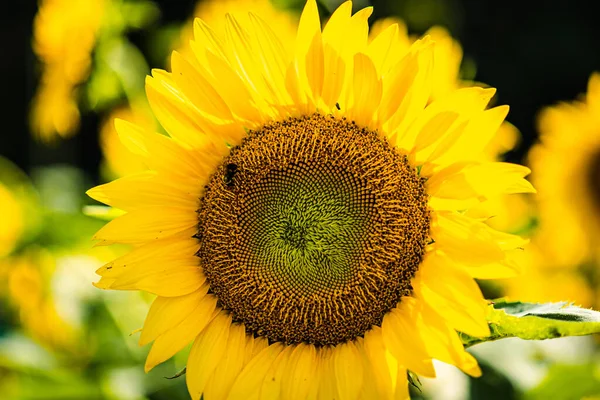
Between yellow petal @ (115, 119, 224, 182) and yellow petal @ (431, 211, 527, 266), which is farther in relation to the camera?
yellow petal @ (115, 119, 224, 182)

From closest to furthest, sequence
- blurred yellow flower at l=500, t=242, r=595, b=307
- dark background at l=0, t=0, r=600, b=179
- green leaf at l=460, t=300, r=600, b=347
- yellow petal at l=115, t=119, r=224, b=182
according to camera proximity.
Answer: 1. green leaf at l=460, t=300, r=600, b=347
2. yellow petal at l=115, t=119, r=224, b=182
3. blurred yellow flower at l=500, t=242, r=595, b=307
4. dark background at l=0, t=0, r=600, b=179

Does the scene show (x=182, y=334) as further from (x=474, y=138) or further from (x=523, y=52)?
(x=523, y=52)

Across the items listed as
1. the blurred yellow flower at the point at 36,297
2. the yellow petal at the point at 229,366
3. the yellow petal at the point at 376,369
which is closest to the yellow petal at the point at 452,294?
the yellow petal at the point at 376,369

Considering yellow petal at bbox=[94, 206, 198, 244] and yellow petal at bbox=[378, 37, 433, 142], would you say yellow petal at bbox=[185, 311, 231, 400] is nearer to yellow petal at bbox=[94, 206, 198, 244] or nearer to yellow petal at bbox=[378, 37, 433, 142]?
yellow petal at bbox=[94, 206, 198, 244]

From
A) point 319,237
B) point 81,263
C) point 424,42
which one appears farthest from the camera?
point 81,263

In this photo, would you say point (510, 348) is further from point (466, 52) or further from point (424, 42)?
point (466, 52)

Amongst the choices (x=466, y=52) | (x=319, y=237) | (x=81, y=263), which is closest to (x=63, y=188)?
(x=81, y=263)

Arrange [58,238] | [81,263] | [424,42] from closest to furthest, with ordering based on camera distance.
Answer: [424,42] < [81,263] < [58,238]

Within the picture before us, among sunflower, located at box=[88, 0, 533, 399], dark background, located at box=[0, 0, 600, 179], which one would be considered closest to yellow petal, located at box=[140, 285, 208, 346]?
sunflower, located at box=[88, 0, 533, 399]
